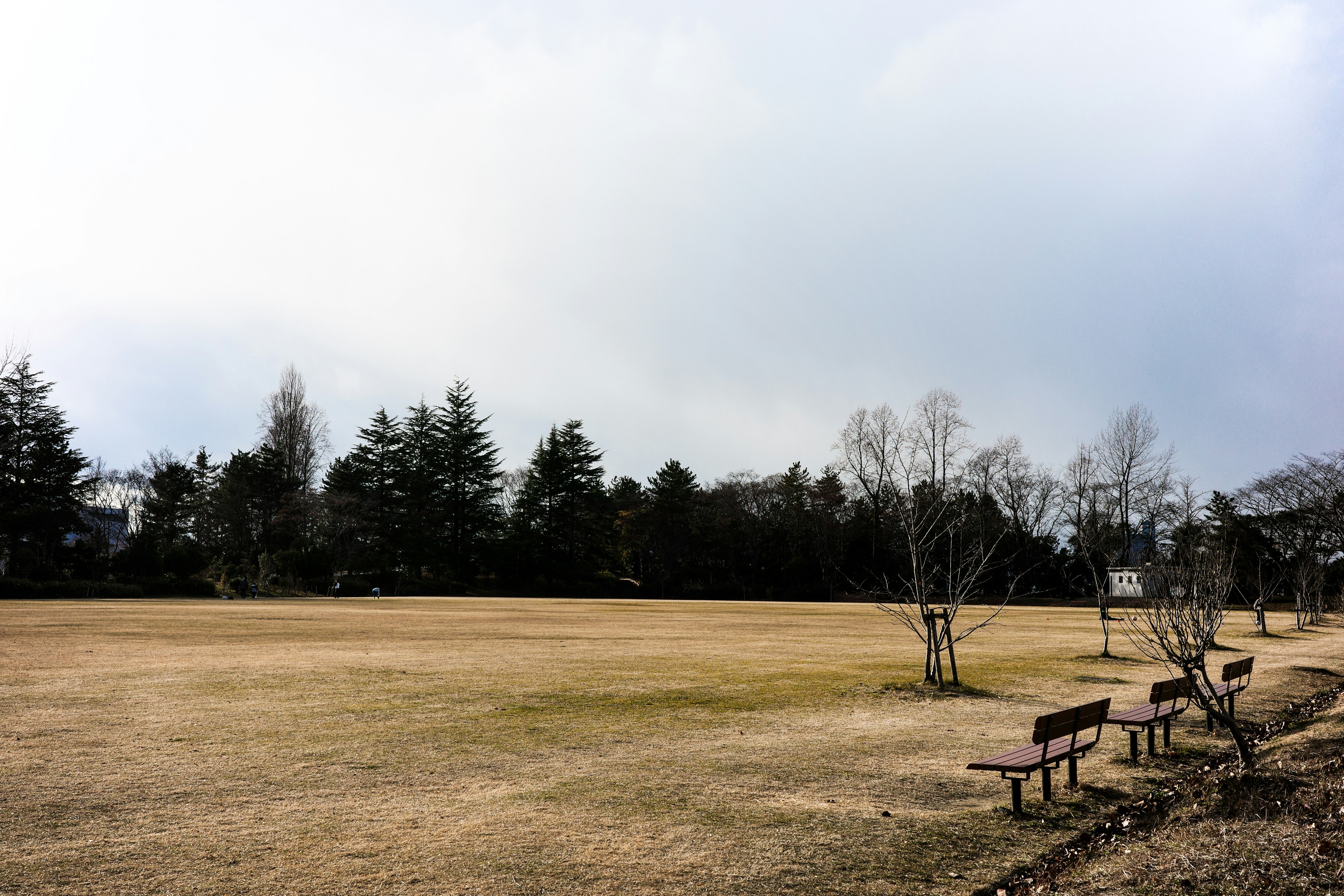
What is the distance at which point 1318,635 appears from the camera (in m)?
30.0

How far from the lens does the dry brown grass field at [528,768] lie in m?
6.04

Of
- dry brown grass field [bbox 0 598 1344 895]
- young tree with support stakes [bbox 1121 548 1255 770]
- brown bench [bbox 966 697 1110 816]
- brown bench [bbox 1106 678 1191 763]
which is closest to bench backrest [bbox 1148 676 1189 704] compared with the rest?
brown bench [bbox 1106 678 1191 763]

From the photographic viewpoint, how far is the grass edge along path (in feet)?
19.5

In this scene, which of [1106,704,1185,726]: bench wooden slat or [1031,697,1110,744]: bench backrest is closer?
[1031,697,1110,744]: bench backrest

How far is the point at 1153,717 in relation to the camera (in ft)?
32.9

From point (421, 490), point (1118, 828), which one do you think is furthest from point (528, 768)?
point (421, 490)

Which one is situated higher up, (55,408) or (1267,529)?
(55,408)

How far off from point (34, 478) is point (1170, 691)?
206 feet

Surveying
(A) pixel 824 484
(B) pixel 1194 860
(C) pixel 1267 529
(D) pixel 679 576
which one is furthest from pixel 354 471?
(B) pixel 1194 860

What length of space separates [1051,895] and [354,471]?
7188cm

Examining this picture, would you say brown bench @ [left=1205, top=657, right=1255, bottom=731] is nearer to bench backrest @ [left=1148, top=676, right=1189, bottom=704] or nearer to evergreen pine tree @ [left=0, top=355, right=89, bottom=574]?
bench backrest @ [left=1148, top=676, right=1189, bottom=704]

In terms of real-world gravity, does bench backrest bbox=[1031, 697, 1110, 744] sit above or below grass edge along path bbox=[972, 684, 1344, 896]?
above

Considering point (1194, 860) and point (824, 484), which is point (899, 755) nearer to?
point (1194, 860)

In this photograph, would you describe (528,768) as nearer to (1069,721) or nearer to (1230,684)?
(1069,721)
